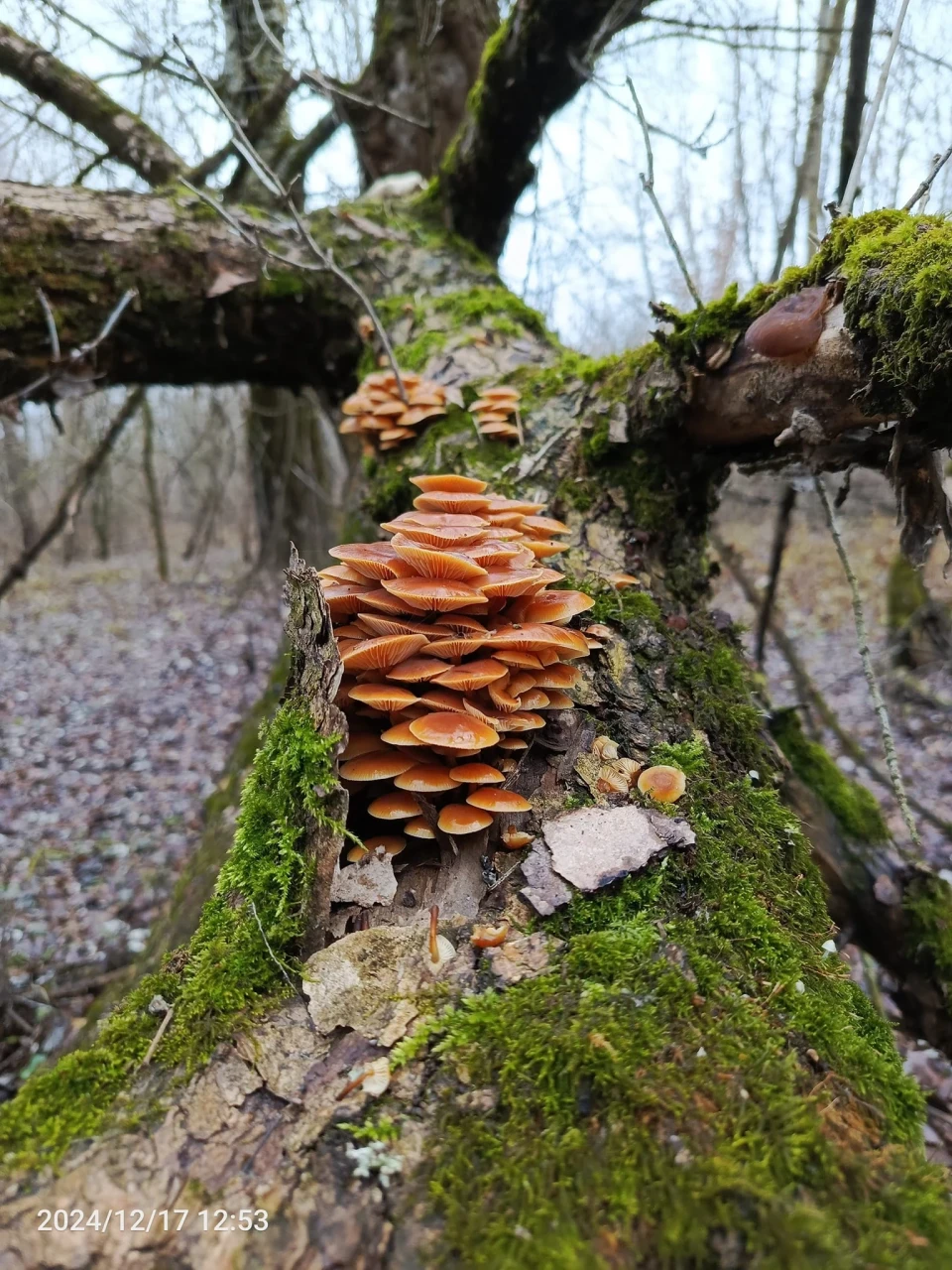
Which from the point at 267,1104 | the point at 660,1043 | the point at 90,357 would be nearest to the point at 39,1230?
the point at 267,1104

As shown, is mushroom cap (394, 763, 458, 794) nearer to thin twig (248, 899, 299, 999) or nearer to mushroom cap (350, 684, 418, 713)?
mushroom cap (350, 684, 418, 713)

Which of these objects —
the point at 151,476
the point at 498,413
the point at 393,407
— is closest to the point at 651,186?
the point at 498,413

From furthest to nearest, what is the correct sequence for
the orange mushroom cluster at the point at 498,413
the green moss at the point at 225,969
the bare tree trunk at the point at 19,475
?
the bare tree trunk at the point at 19,475, the orange mushroom cluster at the point at 498,413, the green moss at the point at 225,969

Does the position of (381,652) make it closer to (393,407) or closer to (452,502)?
(452,502)

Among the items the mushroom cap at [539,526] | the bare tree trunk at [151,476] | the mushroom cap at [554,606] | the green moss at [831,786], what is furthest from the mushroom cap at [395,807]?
the bare tree trunk at [151,476]

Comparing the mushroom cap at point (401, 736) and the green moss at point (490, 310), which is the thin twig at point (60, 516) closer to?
the green moss at point (490, 310)

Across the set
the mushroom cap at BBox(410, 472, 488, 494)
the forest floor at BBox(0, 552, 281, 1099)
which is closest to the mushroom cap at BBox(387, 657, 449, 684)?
the mushroom cap at BBox(410, 472, 488, 494)
